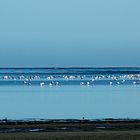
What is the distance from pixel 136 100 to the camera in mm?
61406

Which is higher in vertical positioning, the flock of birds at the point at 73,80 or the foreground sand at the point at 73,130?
the flock of birds at the point at 73,80

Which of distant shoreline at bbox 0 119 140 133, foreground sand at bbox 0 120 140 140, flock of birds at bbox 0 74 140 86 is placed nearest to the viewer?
foreground sand at bbox 0 120 140 140

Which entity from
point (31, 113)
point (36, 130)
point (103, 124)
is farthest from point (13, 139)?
point (31, 113)

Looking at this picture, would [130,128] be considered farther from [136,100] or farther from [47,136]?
[136,100]

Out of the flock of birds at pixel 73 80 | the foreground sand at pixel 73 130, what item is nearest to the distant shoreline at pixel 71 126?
the foreground sand at pixel 73 130

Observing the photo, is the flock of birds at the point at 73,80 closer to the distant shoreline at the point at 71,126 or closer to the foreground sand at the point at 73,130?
the distant shoreline at the point at 71,126

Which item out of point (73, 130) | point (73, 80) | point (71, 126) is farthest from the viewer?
point (73, 80)

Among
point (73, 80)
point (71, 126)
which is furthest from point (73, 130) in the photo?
point (73, 80)

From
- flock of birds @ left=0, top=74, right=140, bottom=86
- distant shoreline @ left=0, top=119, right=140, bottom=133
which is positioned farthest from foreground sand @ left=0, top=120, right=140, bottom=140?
flock of birds @ left=0, top=74, right=140, bottom=86

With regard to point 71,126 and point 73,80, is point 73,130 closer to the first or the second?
point 71,126

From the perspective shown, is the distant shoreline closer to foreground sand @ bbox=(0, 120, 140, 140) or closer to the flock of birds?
foreground sand @ bbox=(0, 120, 140, 140)

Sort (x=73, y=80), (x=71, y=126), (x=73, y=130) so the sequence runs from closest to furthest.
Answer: (x=73, y=130) < (x=71, y=126) < (x=73, y=80)

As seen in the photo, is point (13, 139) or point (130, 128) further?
point (130, 128)

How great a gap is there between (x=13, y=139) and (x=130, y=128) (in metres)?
8.30
